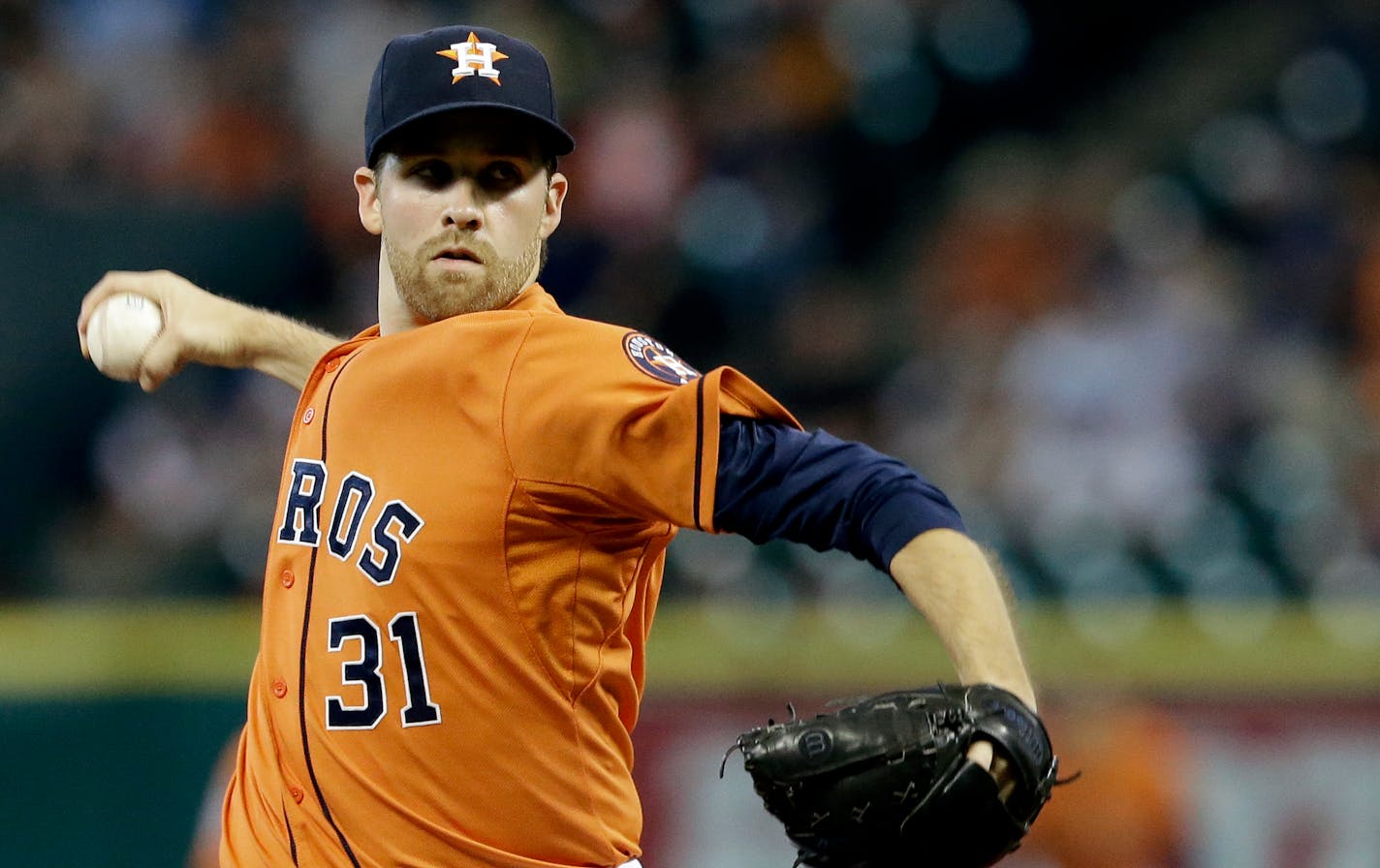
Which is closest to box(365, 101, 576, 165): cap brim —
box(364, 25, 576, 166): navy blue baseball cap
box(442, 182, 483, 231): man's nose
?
box(364, 25, 576, 166): navy blue baseball cap

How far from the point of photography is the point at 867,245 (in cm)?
930

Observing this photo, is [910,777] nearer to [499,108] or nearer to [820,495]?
[820,495]

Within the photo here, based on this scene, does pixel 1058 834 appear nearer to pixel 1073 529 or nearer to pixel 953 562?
pixel 1073 529

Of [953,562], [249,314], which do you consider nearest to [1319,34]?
[249,314]

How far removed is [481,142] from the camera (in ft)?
9.11

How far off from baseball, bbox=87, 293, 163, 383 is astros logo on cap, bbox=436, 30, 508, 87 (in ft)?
2.46

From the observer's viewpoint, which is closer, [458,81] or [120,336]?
[458,81]

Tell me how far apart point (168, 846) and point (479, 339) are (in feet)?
14.4

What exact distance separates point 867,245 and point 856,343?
1.17 metres

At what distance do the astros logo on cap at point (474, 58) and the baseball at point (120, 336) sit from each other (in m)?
0.75

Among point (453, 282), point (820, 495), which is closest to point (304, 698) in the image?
point (453, 282)

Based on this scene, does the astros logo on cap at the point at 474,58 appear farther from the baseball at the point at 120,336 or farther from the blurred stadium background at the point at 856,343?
the blurred stadium background at the point at 856,343

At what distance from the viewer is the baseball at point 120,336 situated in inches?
122

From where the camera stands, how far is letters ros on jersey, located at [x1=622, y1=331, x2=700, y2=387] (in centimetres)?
248
